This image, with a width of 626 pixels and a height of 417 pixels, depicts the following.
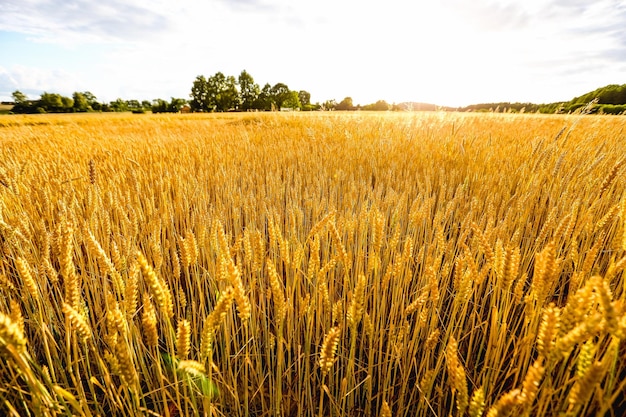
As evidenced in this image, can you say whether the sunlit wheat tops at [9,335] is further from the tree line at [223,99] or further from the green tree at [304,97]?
the green tree at [304,97]

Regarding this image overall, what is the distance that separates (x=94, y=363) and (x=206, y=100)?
4456cm

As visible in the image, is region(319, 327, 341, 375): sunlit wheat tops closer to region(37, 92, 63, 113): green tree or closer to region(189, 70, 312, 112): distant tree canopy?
region(189, 70, 312, 112): distant tree canopy

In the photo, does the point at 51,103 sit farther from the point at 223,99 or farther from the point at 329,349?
the point at 329,349

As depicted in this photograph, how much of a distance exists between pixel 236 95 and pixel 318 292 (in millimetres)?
45384

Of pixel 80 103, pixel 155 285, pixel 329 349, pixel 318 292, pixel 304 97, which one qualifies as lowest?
pixel 318 292

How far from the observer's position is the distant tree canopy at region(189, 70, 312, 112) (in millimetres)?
40719

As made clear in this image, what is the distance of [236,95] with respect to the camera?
42500 millimetres

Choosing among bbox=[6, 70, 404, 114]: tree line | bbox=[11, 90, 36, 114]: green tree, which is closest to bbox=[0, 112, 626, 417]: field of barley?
bbox=[6, 70, 404, 114]: tree line

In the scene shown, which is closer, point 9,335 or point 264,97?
point 9,335

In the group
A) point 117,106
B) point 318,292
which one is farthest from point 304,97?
point 318,292

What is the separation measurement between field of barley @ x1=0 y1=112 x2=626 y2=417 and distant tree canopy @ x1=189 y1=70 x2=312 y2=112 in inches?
1565

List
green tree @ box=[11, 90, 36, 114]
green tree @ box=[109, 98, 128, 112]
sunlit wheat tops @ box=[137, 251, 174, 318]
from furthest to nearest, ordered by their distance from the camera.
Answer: green tree @ box=[109, 98, 128, 112] < green tree @ box=[11, 90, 36, 114] < sunlit wheat tops @ box=[137, 251, 174, 318]

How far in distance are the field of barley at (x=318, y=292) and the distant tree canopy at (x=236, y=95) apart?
39.8m

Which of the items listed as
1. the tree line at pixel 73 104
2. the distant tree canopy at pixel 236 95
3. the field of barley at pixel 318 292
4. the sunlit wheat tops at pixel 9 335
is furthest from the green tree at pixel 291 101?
the sunlit wheat tops at pixel 9 335
